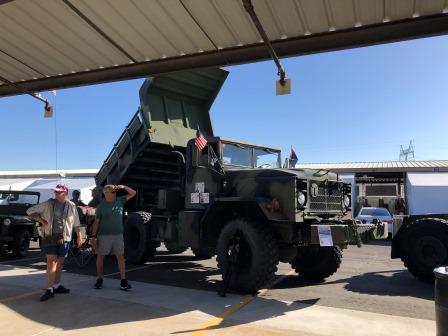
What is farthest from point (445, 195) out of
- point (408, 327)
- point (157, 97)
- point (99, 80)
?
point (99, 80)

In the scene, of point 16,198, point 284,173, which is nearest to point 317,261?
point 284,173

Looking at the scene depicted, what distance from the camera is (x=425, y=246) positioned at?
7707 mm

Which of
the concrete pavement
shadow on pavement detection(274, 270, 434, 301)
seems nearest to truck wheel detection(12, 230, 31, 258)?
the concrete pavement

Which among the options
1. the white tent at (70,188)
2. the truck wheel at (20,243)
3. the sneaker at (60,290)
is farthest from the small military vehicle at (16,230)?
the white tent at (70,188)

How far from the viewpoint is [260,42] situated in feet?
16.2

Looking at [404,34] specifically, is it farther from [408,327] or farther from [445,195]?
[445,195]

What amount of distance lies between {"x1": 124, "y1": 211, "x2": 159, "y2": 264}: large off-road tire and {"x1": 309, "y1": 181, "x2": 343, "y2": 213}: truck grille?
372 cm

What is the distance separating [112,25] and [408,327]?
14.9ft

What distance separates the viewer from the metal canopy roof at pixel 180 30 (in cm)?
428

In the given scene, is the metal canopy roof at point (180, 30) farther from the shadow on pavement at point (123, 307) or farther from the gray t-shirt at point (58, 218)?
the shadow on pavement at point (123, 307)

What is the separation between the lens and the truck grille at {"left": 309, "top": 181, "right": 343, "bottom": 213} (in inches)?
275

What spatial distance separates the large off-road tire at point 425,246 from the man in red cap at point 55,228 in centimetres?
544

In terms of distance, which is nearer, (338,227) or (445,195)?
(338,227)

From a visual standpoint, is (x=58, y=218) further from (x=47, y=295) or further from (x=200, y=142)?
(x=200, y=142)
